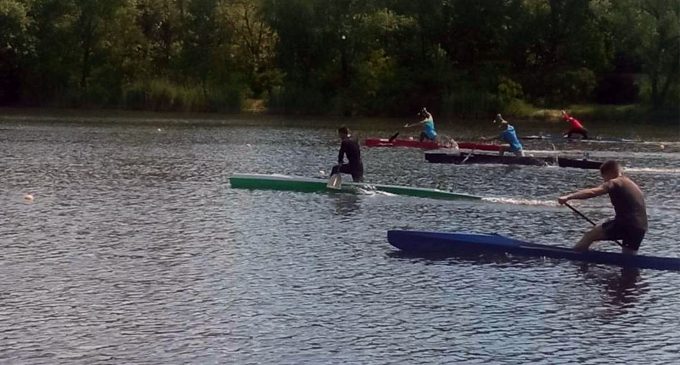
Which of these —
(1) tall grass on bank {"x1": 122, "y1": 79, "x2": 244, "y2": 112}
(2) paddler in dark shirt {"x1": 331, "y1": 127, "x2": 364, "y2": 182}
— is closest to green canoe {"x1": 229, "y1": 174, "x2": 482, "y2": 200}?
(2) paddler in dark shirt {"x1": 331, "y1": 127, "x2": 364, "y2": 182}

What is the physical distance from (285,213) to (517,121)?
53697mm

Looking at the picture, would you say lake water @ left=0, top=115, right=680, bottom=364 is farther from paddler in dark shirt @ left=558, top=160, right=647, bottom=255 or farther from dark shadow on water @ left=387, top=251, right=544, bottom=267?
paddler in dark shirt @ left=558, top=160, right=647, bottom=255

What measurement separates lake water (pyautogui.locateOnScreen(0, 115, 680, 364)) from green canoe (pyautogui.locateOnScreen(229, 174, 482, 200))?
1.41ft

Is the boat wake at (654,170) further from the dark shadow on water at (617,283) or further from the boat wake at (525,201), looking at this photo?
the dark shadow on water at (617,283)

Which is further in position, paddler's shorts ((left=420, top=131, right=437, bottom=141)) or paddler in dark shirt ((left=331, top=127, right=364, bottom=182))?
paddler's shorts ((left=420, top=131, right=437, bottom=141))

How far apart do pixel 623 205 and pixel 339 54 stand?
7125 cm

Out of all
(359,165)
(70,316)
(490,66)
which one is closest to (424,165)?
(359,165)

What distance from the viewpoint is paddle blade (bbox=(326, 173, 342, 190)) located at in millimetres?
28922

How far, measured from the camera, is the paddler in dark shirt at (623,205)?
18.6m

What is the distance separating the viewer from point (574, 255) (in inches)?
766

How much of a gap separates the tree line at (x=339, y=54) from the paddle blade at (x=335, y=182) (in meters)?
50.7

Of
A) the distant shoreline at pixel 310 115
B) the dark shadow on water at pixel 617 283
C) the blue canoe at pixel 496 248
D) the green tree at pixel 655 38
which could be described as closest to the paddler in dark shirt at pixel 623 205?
the blue canoe at pixel 496 248

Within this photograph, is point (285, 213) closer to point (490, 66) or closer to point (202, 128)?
point (202, 128)

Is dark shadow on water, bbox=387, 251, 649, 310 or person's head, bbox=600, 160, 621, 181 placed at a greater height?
person's head, bbox=600, 160, 621, 181
